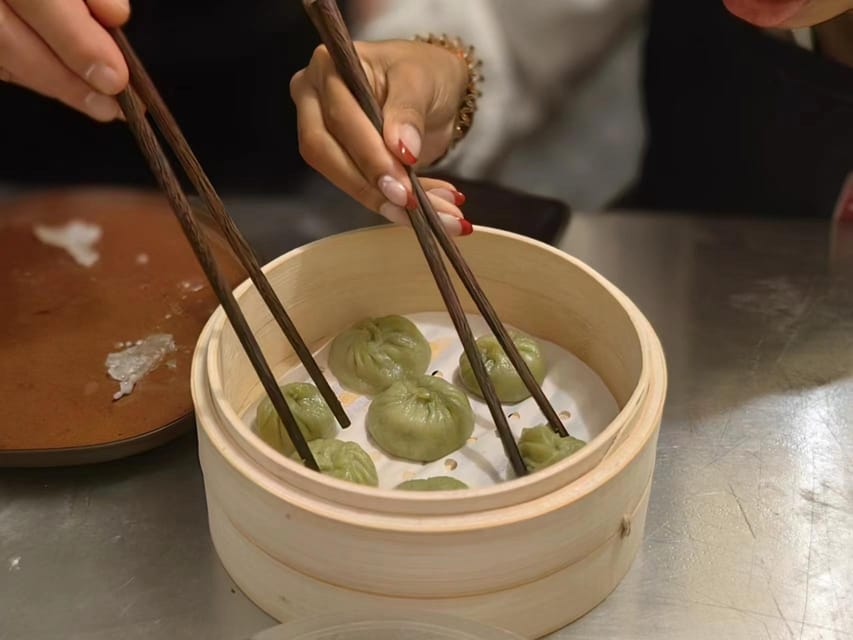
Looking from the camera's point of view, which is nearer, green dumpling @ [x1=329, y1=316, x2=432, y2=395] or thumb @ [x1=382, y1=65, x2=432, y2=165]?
thumb @ [x1=382, y1=65, x2=432, y2=165]

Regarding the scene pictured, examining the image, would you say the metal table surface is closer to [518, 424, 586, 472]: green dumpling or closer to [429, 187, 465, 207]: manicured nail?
[518, 424, 586, 472]: green dumpling

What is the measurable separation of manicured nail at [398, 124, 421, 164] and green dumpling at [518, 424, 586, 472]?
36 cm

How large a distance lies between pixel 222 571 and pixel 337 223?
Result: 2.89 feet

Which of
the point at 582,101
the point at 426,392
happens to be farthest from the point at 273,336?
the point at 582,101

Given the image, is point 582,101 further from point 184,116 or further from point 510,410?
point 510,410

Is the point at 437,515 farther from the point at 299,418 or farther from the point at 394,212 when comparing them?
the point at 394,212

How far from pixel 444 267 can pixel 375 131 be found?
7.4 inches

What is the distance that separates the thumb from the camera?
1.06 metres

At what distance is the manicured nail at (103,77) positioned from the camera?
910 mm

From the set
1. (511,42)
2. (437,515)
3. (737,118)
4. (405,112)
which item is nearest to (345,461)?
(437,515)

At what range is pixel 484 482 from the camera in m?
1.07

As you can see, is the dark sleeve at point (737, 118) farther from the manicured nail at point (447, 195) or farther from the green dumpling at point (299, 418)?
the green dumpling at point (299, 418)

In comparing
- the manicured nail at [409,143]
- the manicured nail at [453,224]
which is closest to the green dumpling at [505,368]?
the manicured nail at [453,224]

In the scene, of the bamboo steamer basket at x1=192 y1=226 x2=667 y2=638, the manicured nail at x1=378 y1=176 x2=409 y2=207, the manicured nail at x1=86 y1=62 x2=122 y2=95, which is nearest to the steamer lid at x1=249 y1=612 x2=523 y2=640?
the bamboo steamer basket at x1=192 y1=226 x2=667 y2=638
